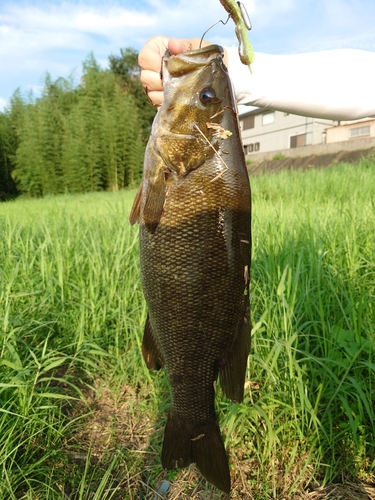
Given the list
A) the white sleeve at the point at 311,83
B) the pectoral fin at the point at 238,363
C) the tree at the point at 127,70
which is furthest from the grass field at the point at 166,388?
the tree at the point at 127,70

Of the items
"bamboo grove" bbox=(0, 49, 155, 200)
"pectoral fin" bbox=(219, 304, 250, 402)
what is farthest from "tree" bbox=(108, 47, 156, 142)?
"pectoral fin" bbox=(219, 304, 250, 402)

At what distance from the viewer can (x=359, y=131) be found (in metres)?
25.1

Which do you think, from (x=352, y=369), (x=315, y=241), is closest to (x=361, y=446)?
(x=352, y=369)

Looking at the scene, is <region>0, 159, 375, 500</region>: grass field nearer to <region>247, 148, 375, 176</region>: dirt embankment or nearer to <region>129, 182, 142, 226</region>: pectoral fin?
<region>129, 182, 142, 226</region>: pectoral fin

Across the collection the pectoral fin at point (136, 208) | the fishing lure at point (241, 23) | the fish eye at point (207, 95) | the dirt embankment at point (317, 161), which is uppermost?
the fishing lure at point (241, 23)

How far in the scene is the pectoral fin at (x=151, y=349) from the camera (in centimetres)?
128

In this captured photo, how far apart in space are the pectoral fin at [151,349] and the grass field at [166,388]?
2.01ft

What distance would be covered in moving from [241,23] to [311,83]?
2.88 feet

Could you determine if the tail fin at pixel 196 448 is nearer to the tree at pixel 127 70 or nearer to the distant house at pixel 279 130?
the distant house at pixel 279 130

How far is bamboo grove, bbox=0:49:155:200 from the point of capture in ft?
64.6

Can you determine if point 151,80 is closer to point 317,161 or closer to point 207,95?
point 207,95

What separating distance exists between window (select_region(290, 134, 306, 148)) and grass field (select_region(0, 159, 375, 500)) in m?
27.9

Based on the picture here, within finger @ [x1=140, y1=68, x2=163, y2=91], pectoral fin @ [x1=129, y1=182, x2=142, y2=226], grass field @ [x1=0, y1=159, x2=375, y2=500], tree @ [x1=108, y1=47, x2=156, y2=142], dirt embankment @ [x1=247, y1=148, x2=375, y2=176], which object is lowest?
grass field @ [x1=0, y1=159, x2=375, y2=500]

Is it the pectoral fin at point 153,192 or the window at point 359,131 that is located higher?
the window at point 359,131
